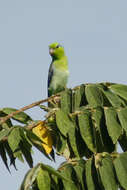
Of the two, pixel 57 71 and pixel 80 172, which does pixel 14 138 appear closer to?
pixel 80 172

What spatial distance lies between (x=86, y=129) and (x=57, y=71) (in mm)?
5146

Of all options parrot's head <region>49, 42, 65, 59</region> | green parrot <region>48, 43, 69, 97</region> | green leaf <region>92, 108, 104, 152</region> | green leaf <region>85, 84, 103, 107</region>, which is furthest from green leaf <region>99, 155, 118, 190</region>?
parrot's head <region>49, 42, 65, 59</region>

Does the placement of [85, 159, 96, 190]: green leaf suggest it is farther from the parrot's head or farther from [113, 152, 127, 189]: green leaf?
the parrot's head

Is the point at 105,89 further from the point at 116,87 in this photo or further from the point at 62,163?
the point at 62,163

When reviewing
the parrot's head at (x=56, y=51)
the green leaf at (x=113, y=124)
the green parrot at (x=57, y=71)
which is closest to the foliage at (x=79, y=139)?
the green leaf at (x=113, y=124)

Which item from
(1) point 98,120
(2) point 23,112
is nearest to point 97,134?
(1) point 98,120

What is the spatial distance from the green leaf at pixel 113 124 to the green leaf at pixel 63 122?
245 mm

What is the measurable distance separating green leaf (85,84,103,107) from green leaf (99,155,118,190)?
24.4 inches

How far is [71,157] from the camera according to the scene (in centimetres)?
295

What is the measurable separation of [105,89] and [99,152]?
2.06ft

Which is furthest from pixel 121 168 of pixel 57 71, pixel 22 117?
pixel 57 71

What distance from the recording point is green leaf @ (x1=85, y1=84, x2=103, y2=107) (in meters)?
3.14

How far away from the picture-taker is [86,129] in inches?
111

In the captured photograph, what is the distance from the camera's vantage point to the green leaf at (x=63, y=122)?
2.81 meters
